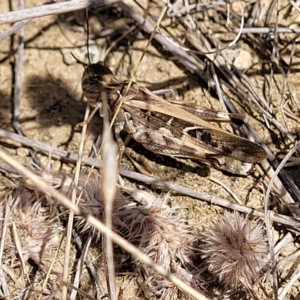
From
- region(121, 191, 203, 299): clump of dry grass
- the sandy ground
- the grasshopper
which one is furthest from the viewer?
the sandy ground

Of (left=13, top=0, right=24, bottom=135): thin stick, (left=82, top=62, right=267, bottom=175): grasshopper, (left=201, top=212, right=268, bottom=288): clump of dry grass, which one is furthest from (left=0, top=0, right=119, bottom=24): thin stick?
(left=201, top=212, right=268, bottom=288): clump of dry grass

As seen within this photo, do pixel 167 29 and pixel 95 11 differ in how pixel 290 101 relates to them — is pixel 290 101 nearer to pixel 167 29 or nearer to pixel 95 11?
pixel 167 29

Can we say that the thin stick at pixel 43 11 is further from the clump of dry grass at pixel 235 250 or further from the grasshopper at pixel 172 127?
the clump of dry grass at pixel 235 250

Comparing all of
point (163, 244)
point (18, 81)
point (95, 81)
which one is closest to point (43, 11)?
point (95, 81)

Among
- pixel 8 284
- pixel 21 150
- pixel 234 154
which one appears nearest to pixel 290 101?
pixel 234 154

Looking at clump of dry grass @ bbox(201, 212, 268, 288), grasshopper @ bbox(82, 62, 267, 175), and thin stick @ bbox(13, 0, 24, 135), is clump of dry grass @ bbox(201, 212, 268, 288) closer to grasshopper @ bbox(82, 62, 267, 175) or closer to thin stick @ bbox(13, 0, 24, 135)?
grasshopper @ bbox(82, 62, 267, 175)

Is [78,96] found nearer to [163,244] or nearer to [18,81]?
[18,81]

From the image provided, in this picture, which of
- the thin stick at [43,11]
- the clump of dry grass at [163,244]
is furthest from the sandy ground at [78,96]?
A: the thin stick at [43,11]
